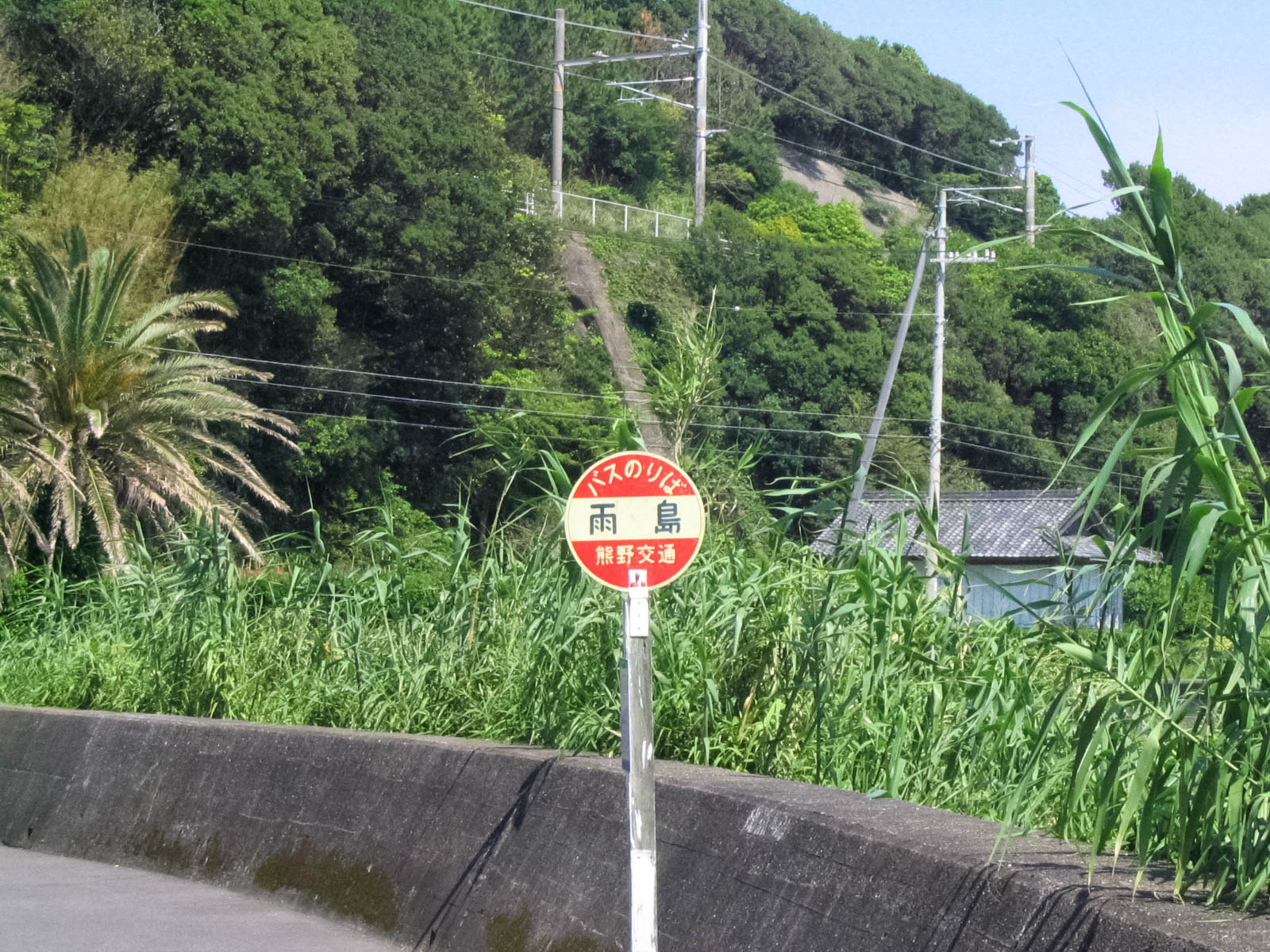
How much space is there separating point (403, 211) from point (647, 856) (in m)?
37.4

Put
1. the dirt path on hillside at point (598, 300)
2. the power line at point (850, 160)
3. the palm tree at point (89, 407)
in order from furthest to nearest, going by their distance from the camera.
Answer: the power line at point (850, 160)
the dirt path on hillside at point (598, 300)
the palm tree at point (89, 407)

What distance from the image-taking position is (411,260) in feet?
133

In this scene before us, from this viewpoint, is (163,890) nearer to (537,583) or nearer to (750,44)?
(537,583)

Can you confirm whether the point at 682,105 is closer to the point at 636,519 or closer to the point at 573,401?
the point at 573,401

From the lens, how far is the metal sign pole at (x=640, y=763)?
14.1 feet

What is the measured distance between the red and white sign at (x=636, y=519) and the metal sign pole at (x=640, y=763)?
0.07m

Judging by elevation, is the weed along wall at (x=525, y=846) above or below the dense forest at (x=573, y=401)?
below

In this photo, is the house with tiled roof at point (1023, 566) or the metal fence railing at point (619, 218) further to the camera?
the metal fence railing at point (619, 218)

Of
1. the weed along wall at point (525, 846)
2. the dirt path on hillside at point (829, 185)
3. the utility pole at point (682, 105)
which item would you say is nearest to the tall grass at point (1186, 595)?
the weed along wall at point (525, 846)

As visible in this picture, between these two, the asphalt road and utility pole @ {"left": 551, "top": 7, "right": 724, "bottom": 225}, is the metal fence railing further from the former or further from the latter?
the asphalt road

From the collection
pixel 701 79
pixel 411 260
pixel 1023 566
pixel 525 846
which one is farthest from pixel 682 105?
pixel 525 846

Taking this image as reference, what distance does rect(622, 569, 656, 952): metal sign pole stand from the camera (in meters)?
4.30

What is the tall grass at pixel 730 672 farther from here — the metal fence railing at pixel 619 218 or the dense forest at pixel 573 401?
the metal fence railing at pixel 619 218

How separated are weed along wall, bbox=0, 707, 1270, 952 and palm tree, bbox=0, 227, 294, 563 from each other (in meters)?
9.36
